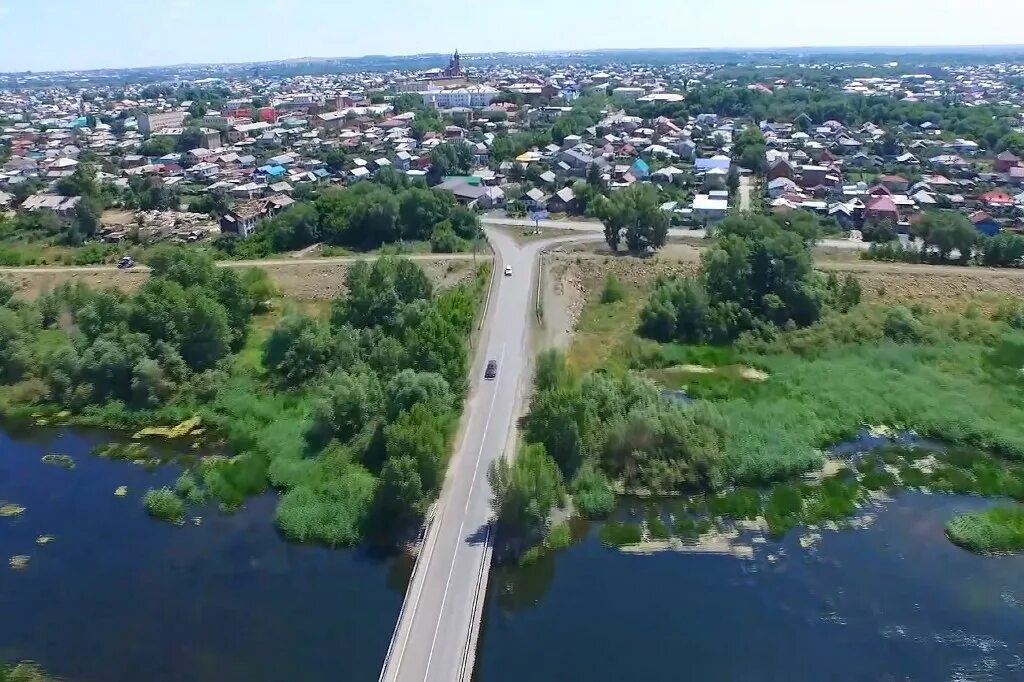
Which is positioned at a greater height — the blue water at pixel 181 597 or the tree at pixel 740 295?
the tree at pixel 740 295

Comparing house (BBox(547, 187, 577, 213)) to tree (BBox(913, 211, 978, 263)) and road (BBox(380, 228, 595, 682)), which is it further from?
tree (BBox(913, 211, 978, 263))

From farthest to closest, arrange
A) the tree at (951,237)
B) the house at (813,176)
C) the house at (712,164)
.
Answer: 1. the house at (712,164)
2. the house at (813,176)
3. the tree at (951,237)

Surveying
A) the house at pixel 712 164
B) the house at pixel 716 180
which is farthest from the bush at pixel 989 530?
the house at pixel 712 164

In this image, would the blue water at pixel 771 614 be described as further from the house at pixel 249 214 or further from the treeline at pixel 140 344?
the house at pixel 249 214

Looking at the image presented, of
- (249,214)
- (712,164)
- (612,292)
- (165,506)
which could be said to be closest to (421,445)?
(165,506)

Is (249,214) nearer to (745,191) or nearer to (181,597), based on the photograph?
(181,597)

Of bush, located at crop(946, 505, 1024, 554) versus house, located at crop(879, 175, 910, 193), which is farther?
house, located at crop(879, 175, 910, 193)

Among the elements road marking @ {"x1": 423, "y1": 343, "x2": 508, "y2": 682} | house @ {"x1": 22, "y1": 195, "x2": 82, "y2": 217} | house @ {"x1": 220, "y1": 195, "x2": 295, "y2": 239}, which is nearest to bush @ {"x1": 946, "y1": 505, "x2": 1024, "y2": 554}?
road marking @ {"x1": 423, "y1": 343, "x2": 508, "y2": 682}
